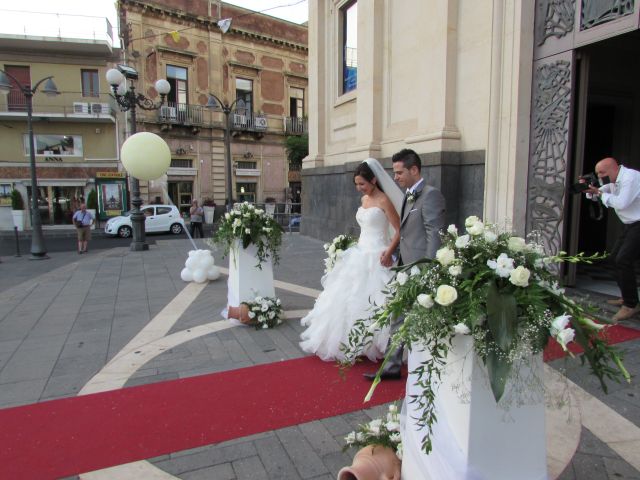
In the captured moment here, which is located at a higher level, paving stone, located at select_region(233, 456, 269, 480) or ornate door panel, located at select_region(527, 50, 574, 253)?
ornate door panel, located at select_region(527, 50, 574, 253)

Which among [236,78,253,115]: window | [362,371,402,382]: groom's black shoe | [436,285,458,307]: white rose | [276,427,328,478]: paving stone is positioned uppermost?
[236,78,253,115]: window

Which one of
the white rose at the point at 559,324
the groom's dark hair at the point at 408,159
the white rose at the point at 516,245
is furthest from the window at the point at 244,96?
the white rose at the point at 559,324

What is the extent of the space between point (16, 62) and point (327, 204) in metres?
24.6

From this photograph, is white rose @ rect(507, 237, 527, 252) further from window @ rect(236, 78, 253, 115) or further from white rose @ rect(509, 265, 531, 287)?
window @ rect(236, 78, 253, 115)

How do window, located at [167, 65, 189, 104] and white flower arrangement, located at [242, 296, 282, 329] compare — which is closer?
white flower arrangement, located at [242, 296, 282, 329]

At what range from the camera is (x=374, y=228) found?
14.3 feet

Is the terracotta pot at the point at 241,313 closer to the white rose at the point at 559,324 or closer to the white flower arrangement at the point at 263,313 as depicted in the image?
the white flower arrangement at the point at 263,313

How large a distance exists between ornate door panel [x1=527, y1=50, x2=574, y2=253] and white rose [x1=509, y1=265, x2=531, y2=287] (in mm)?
4941

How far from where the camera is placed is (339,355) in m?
4.24

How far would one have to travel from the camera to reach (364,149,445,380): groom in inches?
138

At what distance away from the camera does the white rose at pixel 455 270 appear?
1980mm

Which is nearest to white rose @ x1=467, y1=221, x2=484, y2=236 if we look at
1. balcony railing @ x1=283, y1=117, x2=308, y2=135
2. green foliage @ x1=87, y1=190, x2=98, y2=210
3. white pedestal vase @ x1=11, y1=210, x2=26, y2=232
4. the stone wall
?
the stone wall

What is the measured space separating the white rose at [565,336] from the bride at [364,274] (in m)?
2.32

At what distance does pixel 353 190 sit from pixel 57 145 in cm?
2374
